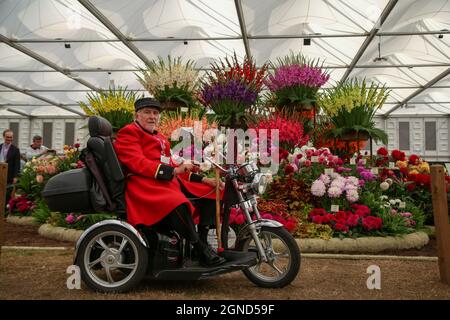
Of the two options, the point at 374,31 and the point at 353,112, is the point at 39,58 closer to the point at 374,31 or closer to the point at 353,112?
the point at 374,31

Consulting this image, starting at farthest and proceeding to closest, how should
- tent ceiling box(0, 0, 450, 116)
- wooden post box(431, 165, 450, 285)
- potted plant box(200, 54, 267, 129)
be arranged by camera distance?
1. tent ceiling box(0, 0, 450, 116)
2. potted plant box(200, 54, 267, 129)
3. wooden post box(431, 165, 450, 285)

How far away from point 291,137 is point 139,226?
2.79 meters

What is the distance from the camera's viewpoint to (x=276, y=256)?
2.81 m

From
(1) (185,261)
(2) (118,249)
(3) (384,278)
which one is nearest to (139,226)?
(2) (118,249)

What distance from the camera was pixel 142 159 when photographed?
8.95 ft

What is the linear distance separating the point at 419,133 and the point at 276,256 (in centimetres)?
2043

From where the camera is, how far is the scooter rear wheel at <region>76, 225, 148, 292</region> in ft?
8.74

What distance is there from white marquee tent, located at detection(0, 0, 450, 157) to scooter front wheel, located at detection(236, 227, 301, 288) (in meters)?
8.45

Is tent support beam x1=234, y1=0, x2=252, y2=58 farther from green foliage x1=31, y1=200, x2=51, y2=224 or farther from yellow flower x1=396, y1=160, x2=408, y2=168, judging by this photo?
green foliage x1=31, y1=200, x2=51, y2=224

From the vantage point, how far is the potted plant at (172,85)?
5500mm

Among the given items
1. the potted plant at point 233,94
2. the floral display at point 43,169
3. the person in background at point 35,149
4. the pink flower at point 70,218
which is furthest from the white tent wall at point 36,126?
the potted plant at point 233,94

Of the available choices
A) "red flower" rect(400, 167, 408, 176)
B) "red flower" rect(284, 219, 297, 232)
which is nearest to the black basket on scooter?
"red flower" rect(284, 219, 297, 232)

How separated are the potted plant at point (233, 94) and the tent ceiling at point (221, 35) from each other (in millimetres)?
5708

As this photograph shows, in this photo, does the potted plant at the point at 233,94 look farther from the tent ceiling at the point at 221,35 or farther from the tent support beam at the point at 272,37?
the tent support beam at the point at 272,37
